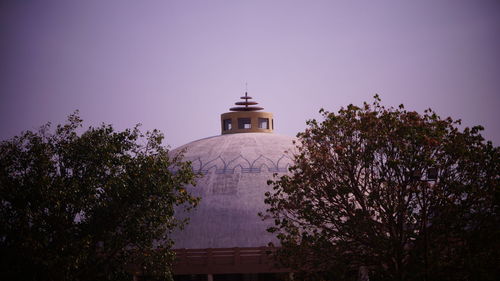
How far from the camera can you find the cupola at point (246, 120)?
156 feet

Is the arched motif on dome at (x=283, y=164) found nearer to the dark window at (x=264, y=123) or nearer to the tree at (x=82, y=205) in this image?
the dark window at (x=264, y=123)

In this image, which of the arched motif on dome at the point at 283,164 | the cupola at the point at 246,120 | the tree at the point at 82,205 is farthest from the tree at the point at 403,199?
the cupola at the point at 246,120

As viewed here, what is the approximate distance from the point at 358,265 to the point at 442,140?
16.3ft

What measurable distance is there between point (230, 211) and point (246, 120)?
12.4 m

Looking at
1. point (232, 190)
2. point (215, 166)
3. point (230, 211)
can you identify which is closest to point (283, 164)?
point (232, 190)

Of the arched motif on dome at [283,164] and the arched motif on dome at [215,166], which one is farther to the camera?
the arched motif on dome at [215,166]

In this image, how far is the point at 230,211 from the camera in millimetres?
36844

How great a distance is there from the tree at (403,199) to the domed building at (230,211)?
933 cm

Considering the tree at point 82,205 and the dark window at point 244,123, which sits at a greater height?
the dark window at point 244,123

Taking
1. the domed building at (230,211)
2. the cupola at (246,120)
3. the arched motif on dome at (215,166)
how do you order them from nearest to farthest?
1. the domed building at (230,211)
2. the arched motif on dome at (215,166)
3. the cupola at (246,120)

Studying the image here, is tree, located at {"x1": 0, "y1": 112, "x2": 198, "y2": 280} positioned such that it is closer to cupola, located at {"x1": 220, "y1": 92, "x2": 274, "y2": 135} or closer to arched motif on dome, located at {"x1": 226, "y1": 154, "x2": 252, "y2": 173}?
arched motif on dome, located at {"x1": 226, "y1": 154, "x2": 252, "y2": 173}

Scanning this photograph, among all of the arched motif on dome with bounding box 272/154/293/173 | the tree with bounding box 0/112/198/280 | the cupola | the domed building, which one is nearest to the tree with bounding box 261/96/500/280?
the tree with bounding box 0/112/198/280

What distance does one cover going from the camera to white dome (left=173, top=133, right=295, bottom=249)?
36.0 meters

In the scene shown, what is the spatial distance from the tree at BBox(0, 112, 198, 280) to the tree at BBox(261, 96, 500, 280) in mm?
5123
